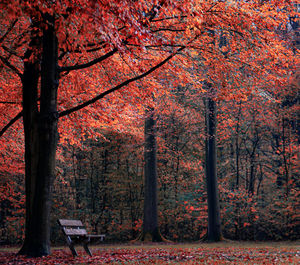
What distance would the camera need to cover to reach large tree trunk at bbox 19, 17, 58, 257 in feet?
26.2

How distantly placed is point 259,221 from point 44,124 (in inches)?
529

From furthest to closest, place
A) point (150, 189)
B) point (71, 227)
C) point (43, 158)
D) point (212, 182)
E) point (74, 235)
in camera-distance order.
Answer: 1. point (150, 189)
2. point (212, 182)
3. point (71, 227)
4. point (74, 235)
5. point (43, 158)

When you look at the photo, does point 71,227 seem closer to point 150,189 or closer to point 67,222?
point 67,222

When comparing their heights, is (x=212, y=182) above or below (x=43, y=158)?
below

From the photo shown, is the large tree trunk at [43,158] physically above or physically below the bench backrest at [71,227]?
above

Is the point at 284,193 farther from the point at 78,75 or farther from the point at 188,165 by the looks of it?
the point at 78,75

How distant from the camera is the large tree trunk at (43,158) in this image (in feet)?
26.2

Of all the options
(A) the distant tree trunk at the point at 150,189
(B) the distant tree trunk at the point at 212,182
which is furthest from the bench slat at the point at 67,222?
(B) the distant tree trunk at the point at 212,182

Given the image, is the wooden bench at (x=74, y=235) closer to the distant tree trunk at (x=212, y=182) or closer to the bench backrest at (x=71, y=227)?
the bench backrest at (x=71, y=227)

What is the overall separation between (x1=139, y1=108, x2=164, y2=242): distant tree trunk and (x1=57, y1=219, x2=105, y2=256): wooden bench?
27.5 ft

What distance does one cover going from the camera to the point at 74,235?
329 inches

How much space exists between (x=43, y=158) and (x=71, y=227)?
189 centimetres

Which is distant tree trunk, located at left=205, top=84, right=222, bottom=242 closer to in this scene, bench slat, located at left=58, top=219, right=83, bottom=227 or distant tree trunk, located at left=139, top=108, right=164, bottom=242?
distant tree trunk, located at left=139, top=108, right=164, bottom=242

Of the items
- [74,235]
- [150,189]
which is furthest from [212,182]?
[74,235]
